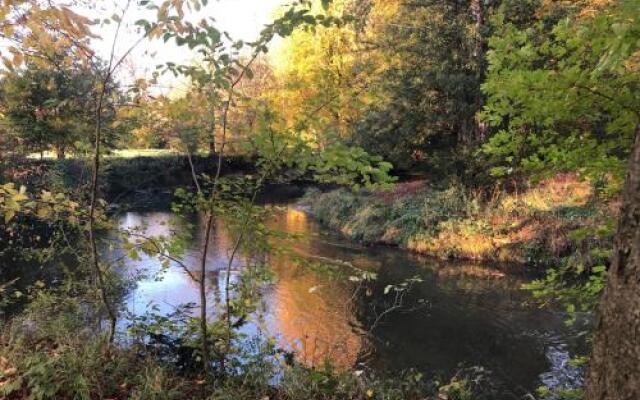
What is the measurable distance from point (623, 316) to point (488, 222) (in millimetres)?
12205

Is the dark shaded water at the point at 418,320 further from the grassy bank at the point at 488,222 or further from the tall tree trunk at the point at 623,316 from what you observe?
the tall tree trunk at the point at 623,316

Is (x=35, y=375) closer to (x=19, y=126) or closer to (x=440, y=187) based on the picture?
(x=19, y=126)

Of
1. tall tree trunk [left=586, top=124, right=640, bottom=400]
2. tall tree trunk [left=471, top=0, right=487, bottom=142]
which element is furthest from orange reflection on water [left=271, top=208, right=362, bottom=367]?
tall tree trunk [left=471, top=0, right=487, bottom=142]

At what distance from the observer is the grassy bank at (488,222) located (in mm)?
12438

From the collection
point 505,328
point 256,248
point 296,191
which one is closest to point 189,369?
point 256,248

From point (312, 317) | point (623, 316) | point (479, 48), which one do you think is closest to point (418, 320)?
point (312, 317)

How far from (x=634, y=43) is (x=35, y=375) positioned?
4.05 meters

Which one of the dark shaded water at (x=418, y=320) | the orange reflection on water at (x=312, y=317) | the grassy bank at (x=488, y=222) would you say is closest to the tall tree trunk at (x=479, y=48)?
the grassy bank at (x=488, y=222)

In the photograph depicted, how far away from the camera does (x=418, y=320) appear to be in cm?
899

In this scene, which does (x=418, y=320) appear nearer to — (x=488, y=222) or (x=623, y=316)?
(x=488, y=222)

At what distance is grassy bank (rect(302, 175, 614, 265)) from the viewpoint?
1244cm

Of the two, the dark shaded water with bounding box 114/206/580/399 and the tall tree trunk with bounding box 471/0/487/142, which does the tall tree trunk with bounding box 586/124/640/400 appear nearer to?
the dark shaded water with bounding box 114/206/580/399

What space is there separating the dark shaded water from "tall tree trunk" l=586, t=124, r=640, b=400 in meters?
3.28

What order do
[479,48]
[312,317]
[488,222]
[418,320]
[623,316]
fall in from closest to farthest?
[623,316] → [312,317] → [418,320] → [479,48] → [488,222]
